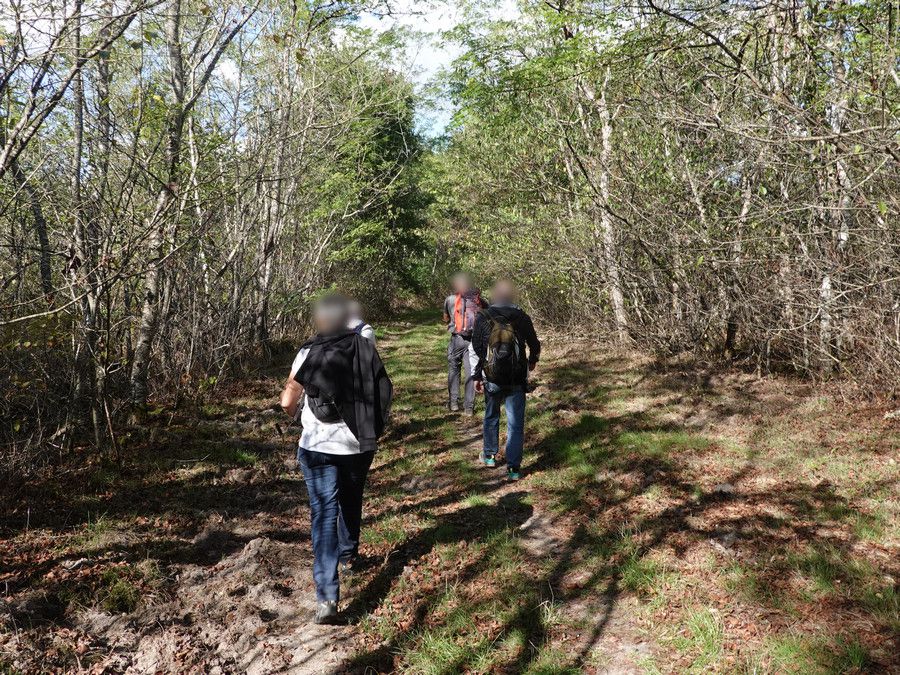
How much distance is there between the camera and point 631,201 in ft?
30.3

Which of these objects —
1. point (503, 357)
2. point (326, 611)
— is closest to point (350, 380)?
point (326, 611)

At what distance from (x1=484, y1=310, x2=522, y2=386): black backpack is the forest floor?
1.18m

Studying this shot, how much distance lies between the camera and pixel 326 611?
3.67 metres

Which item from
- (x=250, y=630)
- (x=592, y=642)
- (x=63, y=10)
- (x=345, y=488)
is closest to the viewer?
(x=592, y=642)

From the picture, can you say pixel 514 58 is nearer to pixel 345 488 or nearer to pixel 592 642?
pixel 345 488

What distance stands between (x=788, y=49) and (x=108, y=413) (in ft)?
30.2

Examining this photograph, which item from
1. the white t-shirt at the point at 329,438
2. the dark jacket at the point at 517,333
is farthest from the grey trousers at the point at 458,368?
the white t-shirt at the point at 329,438

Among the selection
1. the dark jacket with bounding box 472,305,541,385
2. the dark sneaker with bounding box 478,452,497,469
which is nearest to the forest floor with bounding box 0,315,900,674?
the dark sneaker with bounding box 478,452,497,469

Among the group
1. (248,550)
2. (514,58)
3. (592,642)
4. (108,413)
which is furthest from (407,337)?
(592,642)

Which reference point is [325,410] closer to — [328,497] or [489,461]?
[328,497]

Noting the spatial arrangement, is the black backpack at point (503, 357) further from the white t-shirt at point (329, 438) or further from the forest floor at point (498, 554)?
the white t-shirt at point (329, 438)

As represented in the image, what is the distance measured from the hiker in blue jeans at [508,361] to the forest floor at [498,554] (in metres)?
0.55

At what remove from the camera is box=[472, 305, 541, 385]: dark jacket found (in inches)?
227

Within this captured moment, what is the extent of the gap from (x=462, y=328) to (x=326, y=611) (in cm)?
492
